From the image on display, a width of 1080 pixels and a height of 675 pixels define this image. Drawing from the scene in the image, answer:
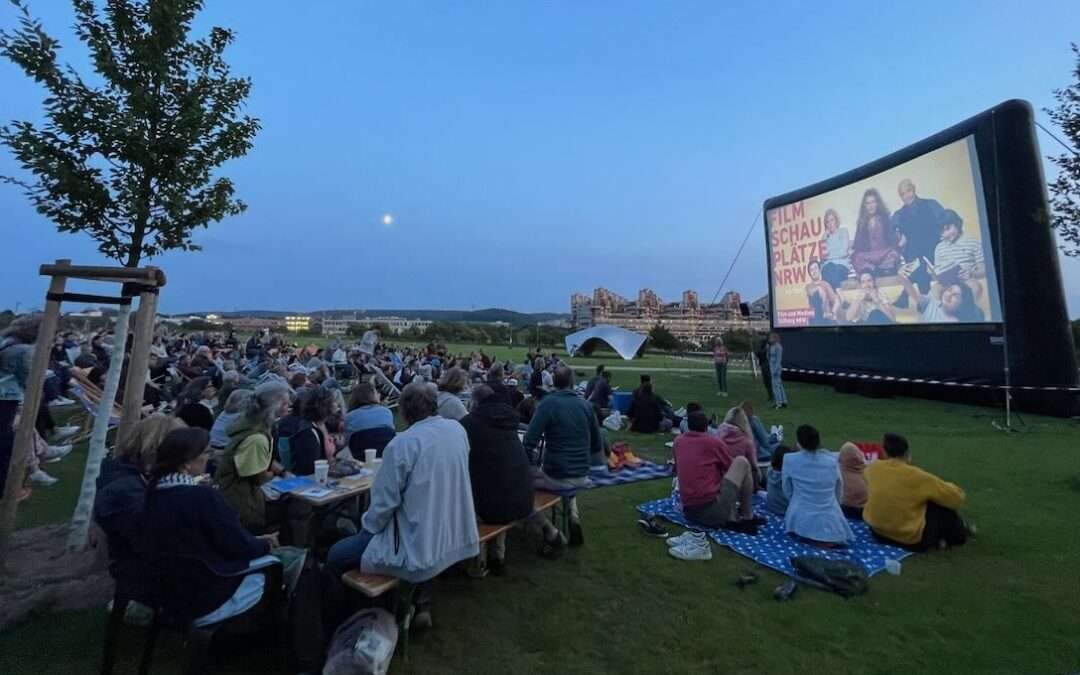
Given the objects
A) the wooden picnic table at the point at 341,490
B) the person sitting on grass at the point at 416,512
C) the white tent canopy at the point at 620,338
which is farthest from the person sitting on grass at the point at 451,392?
the white tent canopy at the point at 620,338

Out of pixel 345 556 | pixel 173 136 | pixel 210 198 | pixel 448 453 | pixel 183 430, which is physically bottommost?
pixel 345 556

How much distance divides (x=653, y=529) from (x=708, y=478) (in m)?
0.69

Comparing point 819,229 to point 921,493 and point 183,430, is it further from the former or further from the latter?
point 183,430

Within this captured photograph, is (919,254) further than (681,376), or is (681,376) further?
(681,376)

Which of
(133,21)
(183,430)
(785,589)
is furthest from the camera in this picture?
(133,21)

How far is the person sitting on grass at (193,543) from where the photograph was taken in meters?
2.27

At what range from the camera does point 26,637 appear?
296cm

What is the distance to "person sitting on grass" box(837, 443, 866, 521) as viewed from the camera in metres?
5.16

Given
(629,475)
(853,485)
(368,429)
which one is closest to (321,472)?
(368,429)

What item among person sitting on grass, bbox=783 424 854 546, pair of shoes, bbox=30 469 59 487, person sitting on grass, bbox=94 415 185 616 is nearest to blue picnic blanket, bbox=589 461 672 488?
person sitting on grass, bbox=783 424 854 546

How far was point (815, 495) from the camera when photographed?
4.46 metres

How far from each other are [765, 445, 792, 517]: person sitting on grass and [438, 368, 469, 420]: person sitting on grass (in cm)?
326

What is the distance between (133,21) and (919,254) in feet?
49.9

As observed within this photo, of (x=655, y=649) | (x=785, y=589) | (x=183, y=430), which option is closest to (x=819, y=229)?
(x=785, y=589)
